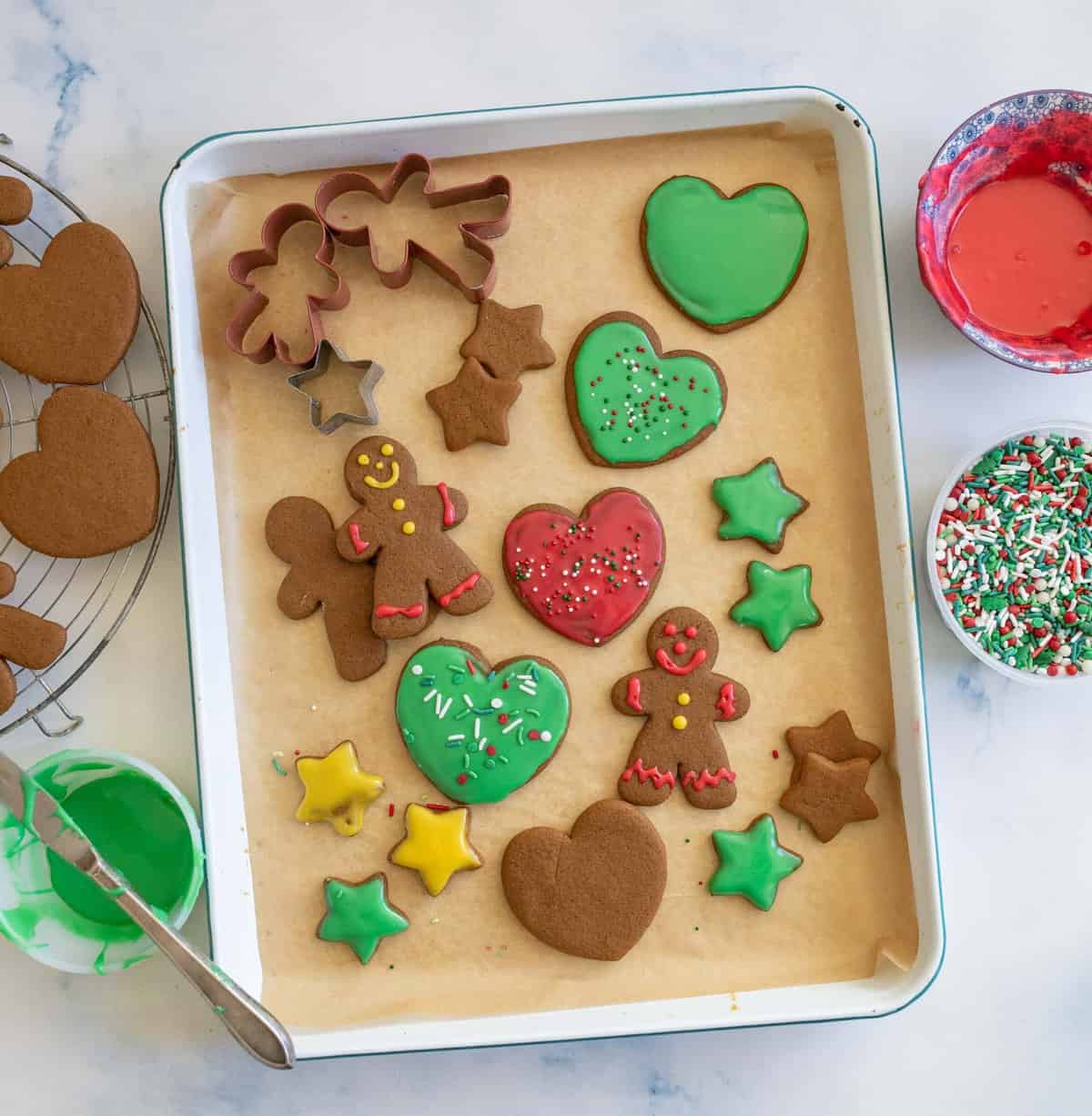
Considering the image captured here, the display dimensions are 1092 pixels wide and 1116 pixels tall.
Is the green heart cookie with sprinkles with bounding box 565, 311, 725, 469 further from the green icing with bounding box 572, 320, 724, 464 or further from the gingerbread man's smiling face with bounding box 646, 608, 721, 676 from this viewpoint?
the gingerbread man's smiling face with bounding box 646, 608, 721, 676

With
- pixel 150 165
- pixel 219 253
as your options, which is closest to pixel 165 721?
pixel 219 253

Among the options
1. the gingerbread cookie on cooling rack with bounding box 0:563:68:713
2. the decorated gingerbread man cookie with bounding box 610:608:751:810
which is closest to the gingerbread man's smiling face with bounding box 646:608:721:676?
the decorated gingerbread man cookie with bounding box 610:608:751:810

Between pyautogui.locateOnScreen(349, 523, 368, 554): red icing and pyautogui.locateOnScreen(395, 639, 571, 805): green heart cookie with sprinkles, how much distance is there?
0.59ft

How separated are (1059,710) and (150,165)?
63.0 inches

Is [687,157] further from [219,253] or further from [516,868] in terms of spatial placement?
[516,868]

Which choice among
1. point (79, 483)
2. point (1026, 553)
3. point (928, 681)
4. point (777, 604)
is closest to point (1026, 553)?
point (1026, 553)

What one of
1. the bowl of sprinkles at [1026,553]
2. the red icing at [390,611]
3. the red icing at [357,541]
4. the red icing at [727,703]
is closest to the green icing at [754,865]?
the red icing at [727,703]

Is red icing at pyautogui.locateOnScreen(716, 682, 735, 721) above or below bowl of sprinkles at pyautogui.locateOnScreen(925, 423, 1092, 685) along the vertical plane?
below

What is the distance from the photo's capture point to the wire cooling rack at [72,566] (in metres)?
1.52

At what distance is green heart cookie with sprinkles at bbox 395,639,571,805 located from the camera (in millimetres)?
1468

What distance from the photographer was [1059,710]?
60.9 inches

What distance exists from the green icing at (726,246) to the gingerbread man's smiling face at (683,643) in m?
0.43

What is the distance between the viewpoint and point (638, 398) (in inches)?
58.8

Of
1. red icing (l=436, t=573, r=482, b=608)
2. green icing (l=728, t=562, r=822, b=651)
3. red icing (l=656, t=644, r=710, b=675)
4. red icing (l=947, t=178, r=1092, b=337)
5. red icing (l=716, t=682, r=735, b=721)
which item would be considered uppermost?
red icing (l=947, t=178, r=1092, b=337)
